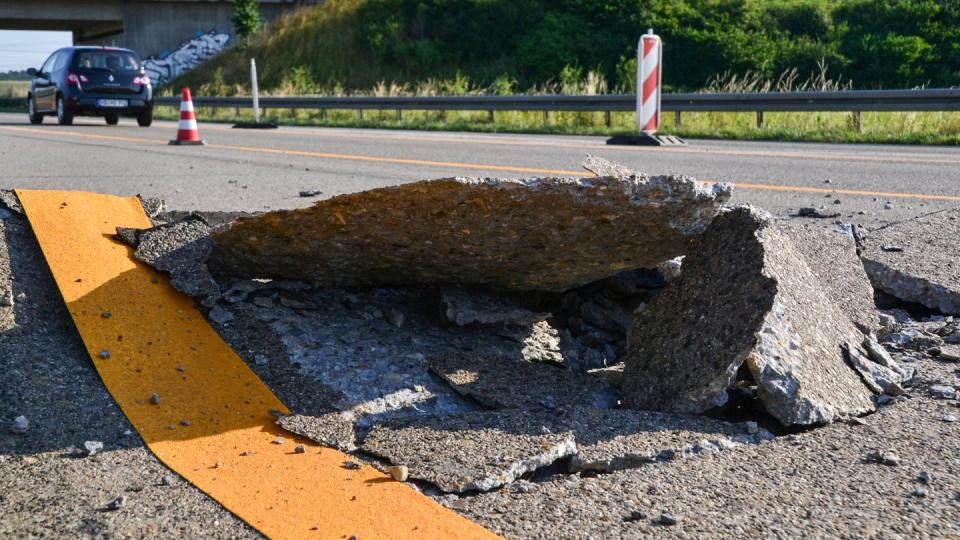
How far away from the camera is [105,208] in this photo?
426 centimetres

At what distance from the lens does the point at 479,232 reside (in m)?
3.02

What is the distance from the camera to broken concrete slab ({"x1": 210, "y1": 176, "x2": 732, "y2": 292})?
2.86 meters

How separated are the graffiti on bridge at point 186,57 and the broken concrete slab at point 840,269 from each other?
4354cm

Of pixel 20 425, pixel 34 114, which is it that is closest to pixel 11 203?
pixel 20 425

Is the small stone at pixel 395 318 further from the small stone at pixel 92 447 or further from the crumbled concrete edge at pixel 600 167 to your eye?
the small stone at pixel 92 447

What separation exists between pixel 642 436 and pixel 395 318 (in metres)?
1.19

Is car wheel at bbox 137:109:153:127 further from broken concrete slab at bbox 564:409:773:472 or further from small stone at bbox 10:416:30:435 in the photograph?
broken concrete slab at bbox 564:409:773:472

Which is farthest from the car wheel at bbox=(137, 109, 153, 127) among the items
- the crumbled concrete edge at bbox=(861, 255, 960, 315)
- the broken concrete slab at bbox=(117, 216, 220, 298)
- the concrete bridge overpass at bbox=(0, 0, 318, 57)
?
the concrete bridge overpass at bbox=(0, 0, 318, 57)

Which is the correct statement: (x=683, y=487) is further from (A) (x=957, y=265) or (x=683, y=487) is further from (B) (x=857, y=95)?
(B) (x=857, y=95)

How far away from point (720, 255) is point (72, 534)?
6.81 ft

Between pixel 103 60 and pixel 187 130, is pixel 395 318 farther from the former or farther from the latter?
pixel 103 60

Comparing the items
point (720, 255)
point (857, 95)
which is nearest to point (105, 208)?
point (720, 255)

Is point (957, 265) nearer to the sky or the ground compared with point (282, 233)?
nearer to the ground

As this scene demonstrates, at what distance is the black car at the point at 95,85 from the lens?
1777cm
